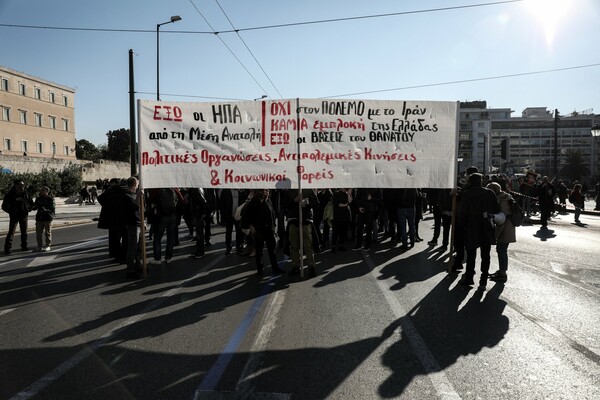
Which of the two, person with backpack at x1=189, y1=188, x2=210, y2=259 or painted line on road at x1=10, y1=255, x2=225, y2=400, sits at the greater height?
person with backpack at x1=189, y1=188, x2=210, y2=259

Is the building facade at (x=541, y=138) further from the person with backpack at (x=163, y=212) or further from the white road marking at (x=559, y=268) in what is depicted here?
the person with backpack at (x=163, y=212)

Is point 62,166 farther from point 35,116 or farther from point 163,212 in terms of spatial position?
point 163,212

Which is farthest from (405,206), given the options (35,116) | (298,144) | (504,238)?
(35,116)

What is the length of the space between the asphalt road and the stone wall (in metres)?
44.8

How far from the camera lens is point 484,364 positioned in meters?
4.03

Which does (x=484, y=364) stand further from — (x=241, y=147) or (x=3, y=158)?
(x=3, y=158)

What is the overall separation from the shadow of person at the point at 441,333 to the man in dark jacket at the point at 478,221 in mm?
436

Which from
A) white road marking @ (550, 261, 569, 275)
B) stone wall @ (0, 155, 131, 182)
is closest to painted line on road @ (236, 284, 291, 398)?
white road marking @ (550, 261, 569, 275)

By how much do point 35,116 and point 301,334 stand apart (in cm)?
7404

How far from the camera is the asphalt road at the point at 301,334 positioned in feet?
11.9

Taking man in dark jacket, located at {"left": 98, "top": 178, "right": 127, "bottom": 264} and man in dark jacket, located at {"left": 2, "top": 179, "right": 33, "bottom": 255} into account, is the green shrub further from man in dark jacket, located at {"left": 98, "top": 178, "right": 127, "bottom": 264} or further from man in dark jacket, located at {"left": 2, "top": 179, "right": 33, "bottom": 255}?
man in dark jacket, located at {"left": 98, "top": 178, "right": 127, "bottom": 264}

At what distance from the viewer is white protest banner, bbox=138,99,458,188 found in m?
7.62

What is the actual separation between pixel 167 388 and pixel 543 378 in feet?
9.82

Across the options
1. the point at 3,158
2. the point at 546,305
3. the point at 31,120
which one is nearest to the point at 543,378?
the point at 546,305
